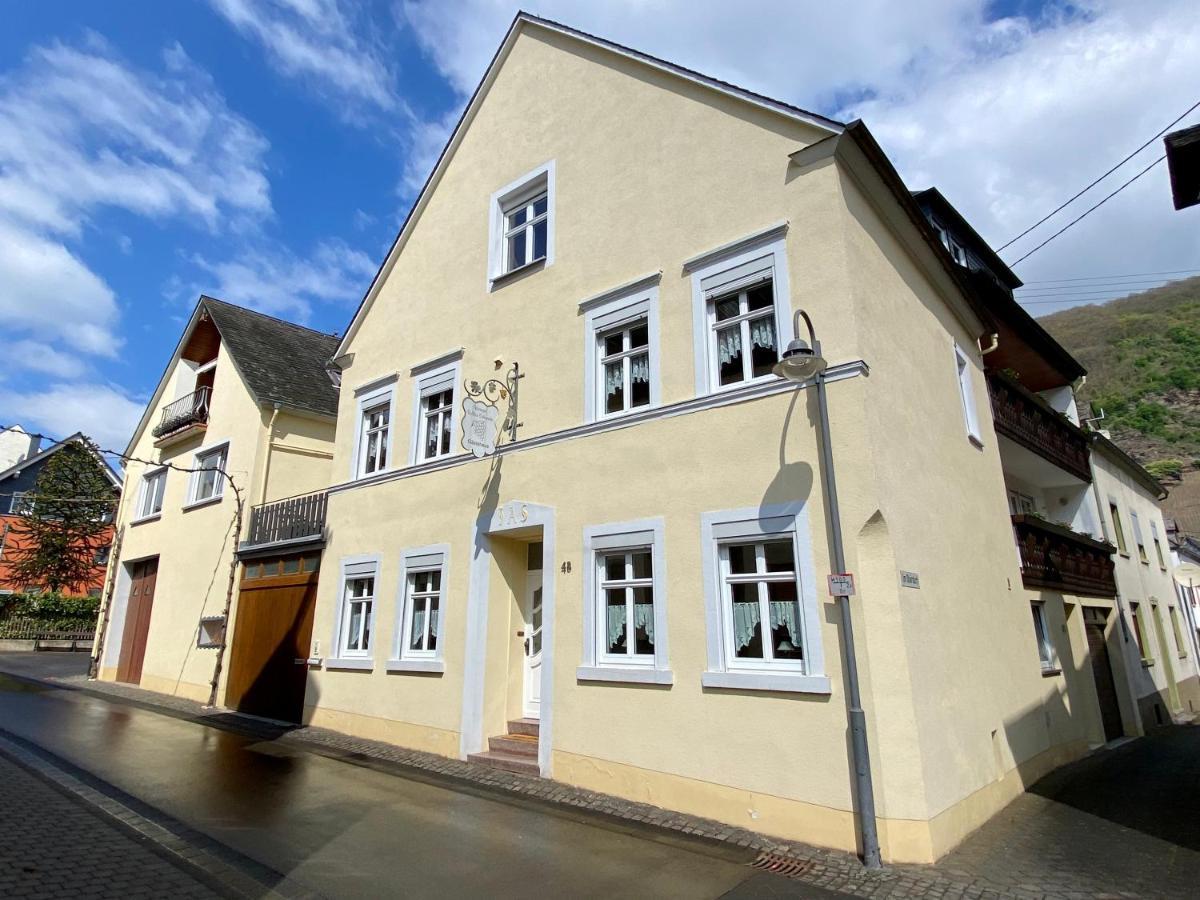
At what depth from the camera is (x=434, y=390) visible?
41.3 ft

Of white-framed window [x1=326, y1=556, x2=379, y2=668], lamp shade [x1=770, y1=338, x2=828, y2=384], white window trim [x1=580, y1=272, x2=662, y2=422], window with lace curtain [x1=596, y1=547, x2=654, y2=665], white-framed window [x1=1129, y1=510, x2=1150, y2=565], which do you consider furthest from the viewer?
white-framed window [x1=1129, y1=510, x2=1150, y2=565]

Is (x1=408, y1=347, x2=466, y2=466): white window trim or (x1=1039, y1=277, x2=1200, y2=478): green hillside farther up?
(x1=1039, y1=277, x2=1200, y2=478): green hillside

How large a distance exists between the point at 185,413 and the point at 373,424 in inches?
373

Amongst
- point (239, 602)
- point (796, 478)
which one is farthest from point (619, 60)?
point (239, 602)

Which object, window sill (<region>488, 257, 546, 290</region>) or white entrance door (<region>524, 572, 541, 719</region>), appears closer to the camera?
white entrance door (<region>524, 572, 541, 719</region>)

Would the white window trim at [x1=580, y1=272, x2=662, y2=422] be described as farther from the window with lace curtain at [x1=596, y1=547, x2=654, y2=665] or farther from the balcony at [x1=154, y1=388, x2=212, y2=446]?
the balcony at [x1=154, y1=388, x2=212, y2=446]

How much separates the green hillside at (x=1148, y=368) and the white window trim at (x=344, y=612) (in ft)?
192

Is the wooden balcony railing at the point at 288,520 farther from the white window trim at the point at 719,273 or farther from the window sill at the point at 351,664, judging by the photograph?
the white window trim at the point at 719,273

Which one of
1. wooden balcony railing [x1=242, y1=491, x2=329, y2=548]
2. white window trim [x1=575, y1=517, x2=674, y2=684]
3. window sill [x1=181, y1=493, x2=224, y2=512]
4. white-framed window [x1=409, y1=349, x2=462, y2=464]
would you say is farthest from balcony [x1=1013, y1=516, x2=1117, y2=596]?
window sill [x1=181, y1=493, x2=224, y2=512]

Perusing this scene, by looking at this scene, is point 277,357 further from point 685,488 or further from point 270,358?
point 685,488

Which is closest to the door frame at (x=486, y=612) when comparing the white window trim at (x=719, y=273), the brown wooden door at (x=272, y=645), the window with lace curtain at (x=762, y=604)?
the window with lace curtain at (x=762, y=604)

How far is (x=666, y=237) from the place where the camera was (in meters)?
9.56

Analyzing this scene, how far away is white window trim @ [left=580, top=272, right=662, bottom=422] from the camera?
364 inches

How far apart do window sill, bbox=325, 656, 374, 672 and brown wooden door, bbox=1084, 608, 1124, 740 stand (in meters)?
13.5
